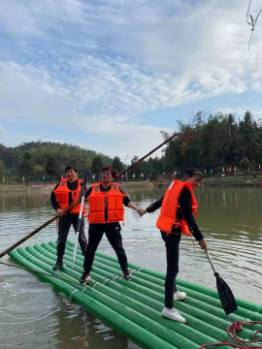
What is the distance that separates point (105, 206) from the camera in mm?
6863

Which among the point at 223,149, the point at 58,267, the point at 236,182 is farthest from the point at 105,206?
the point at 223,149

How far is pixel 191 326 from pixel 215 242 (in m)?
7.38

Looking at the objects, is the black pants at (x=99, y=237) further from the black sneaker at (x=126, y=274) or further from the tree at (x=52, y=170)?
the tree at (x=52, y=170)

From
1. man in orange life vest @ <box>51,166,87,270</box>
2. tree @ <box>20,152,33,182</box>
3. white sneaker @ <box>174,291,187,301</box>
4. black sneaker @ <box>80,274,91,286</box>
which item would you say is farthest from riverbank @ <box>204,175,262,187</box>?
white sneaker @ <box>174,291,187,301</box>

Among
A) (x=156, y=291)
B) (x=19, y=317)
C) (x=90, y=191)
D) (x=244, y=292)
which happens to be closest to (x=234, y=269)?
(x=244, y=292)

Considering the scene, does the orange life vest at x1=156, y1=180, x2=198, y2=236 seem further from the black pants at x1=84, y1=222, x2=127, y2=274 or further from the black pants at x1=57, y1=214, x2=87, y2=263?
the black pants at x1=57, y1=214, x2=87, y2=263

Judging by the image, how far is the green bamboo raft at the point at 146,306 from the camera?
480 cm

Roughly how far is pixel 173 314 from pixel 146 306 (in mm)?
618

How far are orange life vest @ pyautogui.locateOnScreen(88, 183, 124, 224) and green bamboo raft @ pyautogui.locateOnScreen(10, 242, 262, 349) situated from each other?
1.08 m

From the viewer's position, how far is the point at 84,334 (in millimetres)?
5766

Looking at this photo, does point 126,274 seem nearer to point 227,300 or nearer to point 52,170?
point 227,300

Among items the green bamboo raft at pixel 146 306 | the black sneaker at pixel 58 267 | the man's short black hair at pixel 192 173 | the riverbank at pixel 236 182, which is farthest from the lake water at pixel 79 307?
the riverbank at pixel 236 182

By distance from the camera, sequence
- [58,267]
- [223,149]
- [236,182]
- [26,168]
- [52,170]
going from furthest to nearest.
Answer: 1. [52,170]
2. [26,168]
3. [223,149]
4. [236,182]
5. [58,267]

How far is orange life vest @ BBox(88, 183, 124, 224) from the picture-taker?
22.5ft
